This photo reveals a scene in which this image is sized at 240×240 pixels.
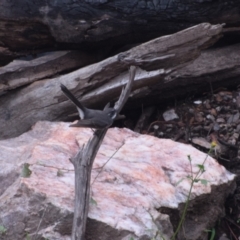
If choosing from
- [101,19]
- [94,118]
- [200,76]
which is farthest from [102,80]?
[94,118]

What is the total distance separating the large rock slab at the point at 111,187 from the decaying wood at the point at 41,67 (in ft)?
1.53

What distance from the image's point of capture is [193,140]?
317 cm

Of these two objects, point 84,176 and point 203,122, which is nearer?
point 84,176

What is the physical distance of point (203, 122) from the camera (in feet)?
A: 10.7

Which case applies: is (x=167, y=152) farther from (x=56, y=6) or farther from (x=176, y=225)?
(x=56, y=6)

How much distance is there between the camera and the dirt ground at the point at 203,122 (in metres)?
3.07

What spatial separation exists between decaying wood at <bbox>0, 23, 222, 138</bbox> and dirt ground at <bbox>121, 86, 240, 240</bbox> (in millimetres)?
231

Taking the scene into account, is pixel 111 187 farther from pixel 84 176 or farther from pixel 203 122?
pixel 203 122

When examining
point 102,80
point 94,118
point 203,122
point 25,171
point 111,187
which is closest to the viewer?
point 94,118

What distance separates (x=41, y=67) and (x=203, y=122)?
95 centimetres

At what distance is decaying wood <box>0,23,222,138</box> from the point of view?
274cm

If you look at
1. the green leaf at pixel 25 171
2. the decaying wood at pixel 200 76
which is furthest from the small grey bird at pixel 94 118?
the decaying wood at pixel 200 76

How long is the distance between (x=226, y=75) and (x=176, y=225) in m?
1.18

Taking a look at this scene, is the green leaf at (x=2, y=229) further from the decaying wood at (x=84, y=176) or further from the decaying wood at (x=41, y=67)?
the decaying wood at (x=41, y=67)
